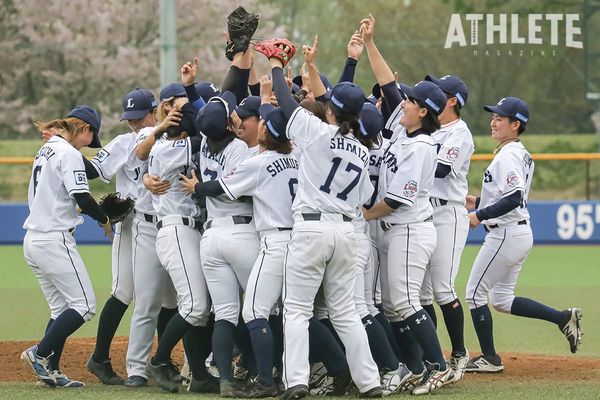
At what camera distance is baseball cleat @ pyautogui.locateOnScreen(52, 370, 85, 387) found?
6.58 m

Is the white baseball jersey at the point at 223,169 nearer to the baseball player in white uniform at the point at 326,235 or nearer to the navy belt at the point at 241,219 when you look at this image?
the navy belt at the point at 241,219

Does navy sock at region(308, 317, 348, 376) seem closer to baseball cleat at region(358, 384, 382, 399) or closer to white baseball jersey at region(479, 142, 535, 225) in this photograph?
baseball cleat at region(358, 384, 382, 399)

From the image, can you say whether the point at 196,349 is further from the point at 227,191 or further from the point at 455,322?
the point at 455,322

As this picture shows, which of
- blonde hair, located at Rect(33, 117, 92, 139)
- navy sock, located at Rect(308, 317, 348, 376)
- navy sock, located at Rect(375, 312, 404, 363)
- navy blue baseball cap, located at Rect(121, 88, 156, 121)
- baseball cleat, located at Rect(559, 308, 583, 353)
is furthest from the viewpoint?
baseball cleat, located at Rect(559, 308, 583, 353)

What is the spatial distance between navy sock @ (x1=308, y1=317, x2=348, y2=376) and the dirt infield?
1.21 m

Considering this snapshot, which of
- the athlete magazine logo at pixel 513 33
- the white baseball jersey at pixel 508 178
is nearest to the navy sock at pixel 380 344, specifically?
the white baseball jersey at pixel 508 178

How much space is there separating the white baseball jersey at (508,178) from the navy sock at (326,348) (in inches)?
68.5

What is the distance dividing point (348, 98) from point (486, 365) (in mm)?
2341

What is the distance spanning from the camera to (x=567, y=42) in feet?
65.6

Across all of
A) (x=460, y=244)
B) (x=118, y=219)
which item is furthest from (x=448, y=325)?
(x=118, y=219)

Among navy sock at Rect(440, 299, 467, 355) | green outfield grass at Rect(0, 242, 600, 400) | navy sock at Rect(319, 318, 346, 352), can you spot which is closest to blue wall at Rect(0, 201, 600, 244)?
green outfield grass at Rect(0, 242, 600, 400)

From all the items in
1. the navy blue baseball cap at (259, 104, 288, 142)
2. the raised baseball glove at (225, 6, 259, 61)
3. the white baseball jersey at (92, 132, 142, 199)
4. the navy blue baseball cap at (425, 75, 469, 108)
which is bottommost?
the white baseball jersey at (92, 132, 142, 199)

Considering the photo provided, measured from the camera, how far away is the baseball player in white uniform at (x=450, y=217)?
6.90m

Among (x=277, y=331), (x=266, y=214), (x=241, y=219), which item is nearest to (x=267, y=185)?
(x=266, y=214)
